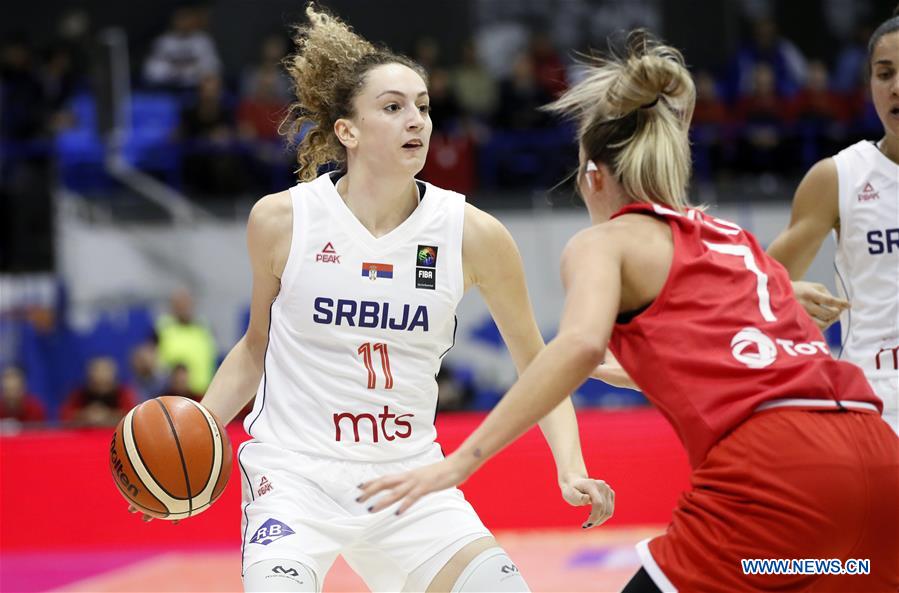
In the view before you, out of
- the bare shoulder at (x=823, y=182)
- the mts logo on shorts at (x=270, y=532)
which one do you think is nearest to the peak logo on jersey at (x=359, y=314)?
the mts logo on shorts at (x=270, y=532)

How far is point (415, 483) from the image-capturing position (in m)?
2.71

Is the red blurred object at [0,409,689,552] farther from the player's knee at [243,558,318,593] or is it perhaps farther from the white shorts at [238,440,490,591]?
the player's knee at [243,558,318,593]

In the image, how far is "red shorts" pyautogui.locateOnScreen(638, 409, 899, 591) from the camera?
101 inches

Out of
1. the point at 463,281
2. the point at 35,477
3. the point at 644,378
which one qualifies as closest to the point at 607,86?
the point at 644,378

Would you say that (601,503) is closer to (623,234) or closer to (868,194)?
(623,234)

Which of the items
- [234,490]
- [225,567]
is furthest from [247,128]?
[225,567]

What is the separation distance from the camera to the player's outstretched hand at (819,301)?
3659 mm

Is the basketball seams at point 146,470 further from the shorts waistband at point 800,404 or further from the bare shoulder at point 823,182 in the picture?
the bare shoulder at point 823,182

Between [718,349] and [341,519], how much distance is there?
4.57 ft

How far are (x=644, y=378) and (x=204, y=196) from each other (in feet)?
32.3

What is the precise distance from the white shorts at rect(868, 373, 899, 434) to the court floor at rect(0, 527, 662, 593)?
2449mm

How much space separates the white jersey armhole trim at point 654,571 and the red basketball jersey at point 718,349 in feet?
0.75

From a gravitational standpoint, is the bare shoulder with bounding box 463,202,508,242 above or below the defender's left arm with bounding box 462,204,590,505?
above

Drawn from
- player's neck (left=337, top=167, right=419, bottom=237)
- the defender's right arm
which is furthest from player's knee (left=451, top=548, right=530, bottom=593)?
the defender's right arm
